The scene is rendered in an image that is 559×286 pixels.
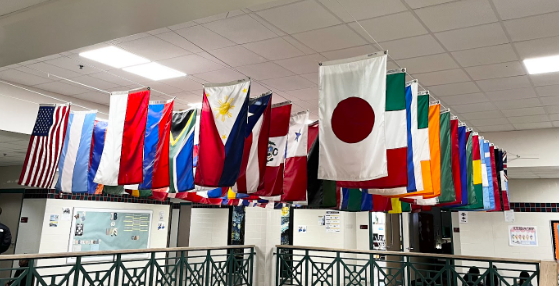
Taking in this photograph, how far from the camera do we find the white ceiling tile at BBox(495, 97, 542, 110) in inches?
300

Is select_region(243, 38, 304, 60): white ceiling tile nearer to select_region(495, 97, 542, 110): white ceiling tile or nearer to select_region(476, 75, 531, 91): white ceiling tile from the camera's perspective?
select_region(476, 75, 531, 91): white ceiling tile

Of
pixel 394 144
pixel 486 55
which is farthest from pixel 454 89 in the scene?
pixel 394 144

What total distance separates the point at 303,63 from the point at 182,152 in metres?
2.26

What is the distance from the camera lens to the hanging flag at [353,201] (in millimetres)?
5836

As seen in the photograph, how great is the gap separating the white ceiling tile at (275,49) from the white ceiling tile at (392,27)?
98cm

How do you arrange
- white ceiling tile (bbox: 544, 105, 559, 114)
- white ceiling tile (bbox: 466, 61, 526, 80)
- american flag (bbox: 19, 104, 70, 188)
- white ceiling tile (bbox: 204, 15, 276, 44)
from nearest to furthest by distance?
white ceiling tile (bbox: 204, 15, 276, 44), american flag (bbox: 19, 104, 70, 188), white ceiling tile (bbox: 466, 61, 526, 80), white ceiling tile (bbox: 544, 105, 559, 114)

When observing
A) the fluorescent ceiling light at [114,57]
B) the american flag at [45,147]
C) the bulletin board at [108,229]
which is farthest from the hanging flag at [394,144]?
the bulletin board at [108,229]

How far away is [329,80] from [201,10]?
4.33ft

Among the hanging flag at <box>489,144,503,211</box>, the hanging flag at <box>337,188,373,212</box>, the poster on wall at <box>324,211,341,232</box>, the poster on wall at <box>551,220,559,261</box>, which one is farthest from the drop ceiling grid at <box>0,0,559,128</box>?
the poster on wall at <box>324,211,341,232</box>

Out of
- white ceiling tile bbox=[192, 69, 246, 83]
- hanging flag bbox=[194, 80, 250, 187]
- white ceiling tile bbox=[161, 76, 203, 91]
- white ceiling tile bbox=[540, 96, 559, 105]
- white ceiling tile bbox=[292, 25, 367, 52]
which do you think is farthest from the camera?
white ceiling tile bbox=[540, 96, 559, 105]

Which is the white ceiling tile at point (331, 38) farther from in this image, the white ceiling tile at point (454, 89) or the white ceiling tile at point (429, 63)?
the white ceiling tile at point (454, 89)

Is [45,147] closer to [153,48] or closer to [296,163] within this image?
[153,48]

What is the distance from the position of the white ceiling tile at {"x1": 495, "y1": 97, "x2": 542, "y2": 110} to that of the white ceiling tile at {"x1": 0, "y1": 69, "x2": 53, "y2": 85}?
26.9 ft

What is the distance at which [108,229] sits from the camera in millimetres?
12008
